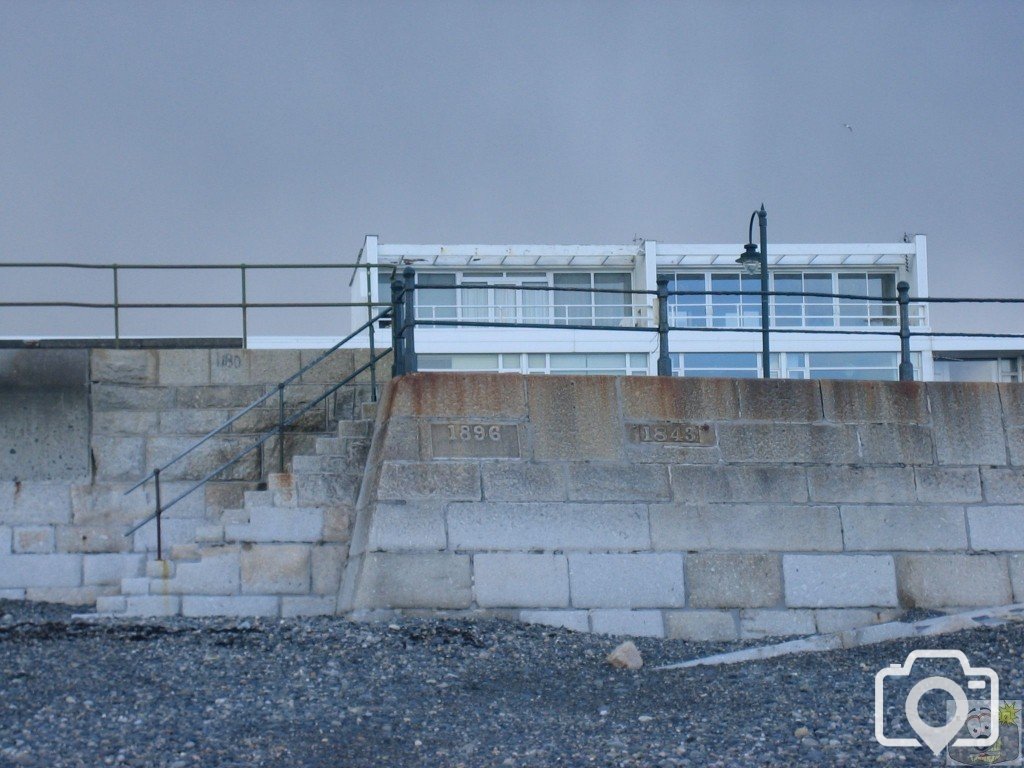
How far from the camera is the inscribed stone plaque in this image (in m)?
11.7

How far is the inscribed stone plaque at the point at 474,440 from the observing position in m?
11.7

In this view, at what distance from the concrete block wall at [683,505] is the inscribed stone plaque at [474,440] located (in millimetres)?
14

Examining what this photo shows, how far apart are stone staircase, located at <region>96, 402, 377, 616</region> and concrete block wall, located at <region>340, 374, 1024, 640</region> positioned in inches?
18.2

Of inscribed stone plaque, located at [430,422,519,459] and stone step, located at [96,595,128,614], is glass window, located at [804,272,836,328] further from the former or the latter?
stone step, located at [96,595,128,614]

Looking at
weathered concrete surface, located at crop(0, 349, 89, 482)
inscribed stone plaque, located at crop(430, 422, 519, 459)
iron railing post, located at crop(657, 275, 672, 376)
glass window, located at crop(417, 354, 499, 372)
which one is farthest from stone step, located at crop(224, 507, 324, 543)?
glass window, located at crop(417, 354, 499, 372)

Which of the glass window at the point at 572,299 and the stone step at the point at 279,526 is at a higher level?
the glass window at the point at 572,299

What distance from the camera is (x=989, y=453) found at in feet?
41.5

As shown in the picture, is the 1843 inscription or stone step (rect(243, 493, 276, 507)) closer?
the 1843 inscription

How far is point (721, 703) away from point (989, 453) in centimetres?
486

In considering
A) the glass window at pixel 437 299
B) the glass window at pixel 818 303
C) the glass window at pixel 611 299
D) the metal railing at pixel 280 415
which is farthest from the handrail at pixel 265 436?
the glass window at pixel 818 303

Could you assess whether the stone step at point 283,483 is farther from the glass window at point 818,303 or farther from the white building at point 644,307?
the glass window at point 818,303

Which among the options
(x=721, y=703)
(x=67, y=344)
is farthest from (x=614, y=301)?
(x=721, y=703)

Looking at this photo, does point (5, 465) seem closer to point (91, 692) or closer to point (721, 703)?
point (91, 692)

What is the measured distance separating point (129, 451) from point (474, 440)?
4464mm
